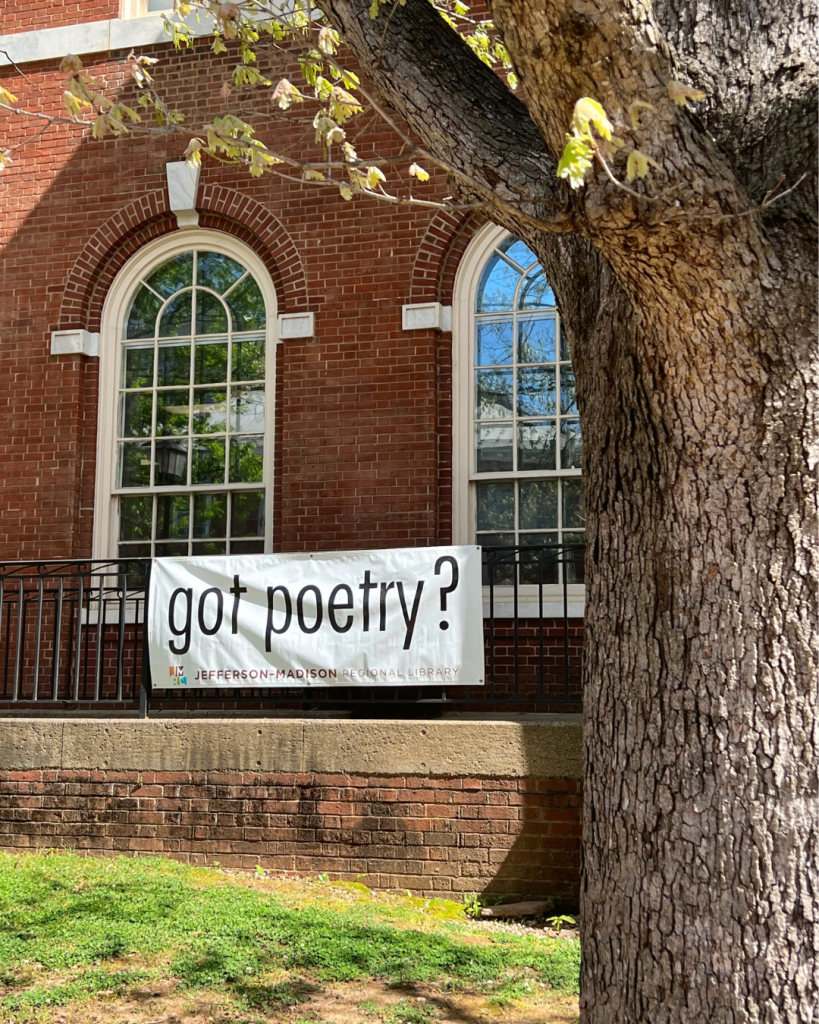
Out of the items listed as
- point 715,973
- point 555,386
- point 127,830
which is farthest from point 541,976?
point 555,386

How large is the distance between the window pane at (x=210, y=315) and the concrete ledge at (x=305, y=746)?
3974mm

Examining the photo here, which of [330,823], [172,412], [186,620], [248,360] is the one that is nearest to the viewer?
[330,823]

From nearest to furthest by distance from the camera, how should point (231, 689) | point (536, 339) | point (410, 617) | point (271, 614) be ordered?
1. point (410, 617)
2. point (271, 614)
3. point (231, 689)
4. point (536, 339)

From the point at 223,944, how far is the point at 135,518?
204 inches

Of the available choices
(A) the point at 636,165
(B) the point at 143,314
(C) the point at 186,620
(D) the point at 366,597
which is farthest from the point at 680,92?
(B) the point at 143,314

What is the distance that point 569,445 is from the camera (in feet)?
30.3

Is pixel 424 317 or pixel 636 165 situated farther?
pixel 424 317

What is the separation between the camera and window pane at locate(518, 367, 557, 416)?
934cm

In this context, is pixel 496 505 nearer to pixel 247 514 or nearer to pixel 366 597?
pixel 366 597

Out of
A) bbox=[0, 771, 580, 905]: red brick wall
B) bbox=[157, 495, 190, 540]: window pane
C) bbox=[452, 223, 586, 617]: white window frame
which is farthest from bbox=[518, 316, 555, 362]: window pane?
bbox=[0, 771, 580, 905]: red brick wall

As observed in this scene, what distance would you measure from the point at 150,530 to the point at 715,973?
7612 mm

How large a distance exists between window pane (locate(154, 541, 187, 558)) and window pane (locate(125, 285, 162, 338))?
1.99m

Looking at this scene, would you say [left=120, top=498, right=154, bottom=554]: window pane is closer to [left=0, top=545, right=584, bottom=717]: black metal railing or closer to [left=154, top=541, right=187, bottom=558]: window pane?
[left=154, top=541, right=187, bottom=558]: window pane

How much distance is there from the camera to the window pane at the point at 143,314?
10.4m
